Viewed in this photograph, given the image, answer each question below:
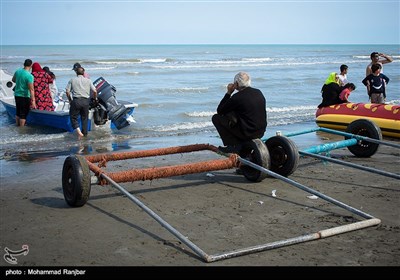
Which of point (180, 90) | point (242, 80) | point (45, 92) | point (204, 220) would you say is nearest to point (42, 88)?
point (45, 92)

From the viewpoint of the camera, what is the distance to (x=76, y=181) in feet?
18.5

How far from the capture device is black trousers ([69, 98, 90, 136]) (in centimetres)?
1170

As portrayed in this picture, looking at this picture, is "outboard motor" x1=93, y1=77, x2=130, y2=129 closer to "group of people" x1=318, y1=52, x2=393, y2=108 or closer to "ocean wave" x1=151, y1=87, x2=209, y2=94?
"group of people" x1=318, y1=52, x2=393, y2=108

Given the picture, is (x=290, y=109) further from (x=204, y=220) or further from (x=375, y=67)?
(x=204, y=220)

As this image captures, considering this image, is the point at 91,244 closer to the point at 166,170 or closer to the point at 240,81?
the point at 166,170

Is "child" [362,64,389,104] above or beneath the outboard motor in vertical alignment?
above

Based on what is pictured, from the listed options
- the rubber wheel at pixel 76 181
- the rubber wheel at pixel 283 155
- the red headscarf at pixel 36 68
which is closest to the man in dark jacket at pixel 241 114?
the rubber wheel at pixel 283 155

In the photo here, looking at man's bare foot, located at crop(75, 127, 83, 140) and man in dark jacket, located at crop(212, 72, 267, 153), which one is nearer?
man in dark jacket, located at crop(212, 72, 267, 153)

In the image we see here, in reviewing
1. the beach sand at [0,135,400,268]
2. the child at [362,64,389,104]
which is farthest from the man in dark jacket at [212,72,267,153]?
the child at [362,64,389,104]

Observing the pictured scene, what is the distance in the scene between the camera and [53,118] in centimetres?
1295

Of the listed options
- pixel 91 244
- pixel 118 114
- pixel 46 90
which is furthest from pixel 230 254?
pixel 46 90

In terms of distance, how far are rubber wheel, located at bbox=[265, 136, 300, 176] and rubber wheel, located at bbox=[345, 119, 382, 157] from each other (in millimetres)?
2247

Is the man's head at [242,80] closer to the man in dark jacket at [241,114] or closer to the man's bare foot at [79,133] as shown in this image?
the man in dark jacket at [241,114]

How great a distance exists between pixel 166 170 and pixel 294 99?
1596cm
